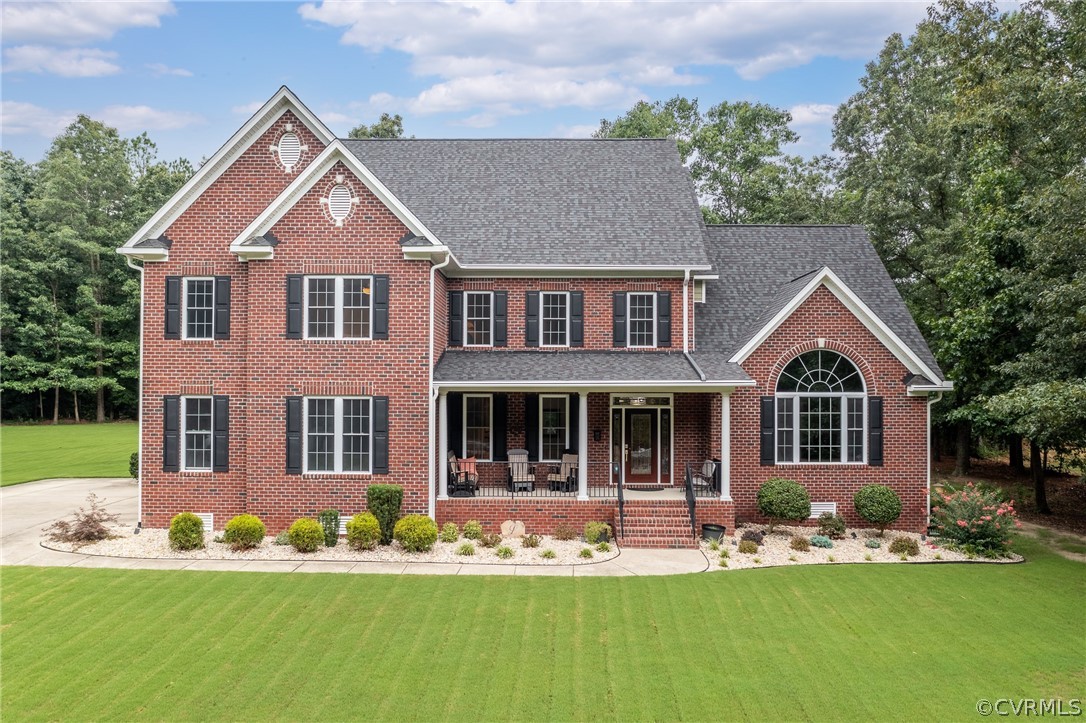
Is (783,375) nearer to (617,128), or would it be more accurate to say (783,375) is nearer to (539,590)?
(539,590)

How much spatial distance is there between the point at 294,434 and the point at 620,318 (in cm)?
870

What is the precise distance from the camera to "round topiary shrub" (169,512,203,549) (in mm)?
14133

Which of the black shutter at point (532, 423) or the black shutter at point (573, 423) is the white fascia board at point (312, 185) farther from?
the black shutter at point (573, 423)

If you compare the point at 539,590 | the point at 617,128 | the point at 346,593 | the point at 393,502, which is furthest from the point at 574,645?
the point at 617,128

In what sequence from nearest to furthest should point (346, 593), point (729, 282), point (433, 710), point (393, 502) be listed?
point (433, 710), point (346, 593), point (393, 502), point (729, 282)

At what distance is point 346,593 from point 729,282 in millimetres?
13568

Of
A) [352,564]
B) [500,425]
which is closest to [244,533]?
[352,564]

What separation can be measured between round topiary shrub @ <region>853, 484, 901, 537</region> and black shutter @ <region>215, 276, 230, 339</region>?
15.8m

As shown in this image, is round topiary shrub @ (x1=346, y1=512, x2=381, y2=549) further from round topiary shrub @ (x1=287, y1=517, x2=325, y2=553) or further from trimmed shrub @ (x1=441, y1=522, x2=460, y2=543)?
trimmed shrub @ (x1=441, y1=522, x2=460, y2=543)

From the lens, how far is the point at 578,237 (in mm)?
18250

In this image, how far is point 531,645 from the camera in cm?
970

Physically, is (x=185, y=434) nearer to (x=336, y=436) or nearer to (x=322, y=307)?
(x=336, y=436)

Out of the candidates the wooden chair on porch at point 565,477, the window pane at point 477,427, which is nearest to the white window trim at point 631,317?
the wooden chair on porch at point 565,477
